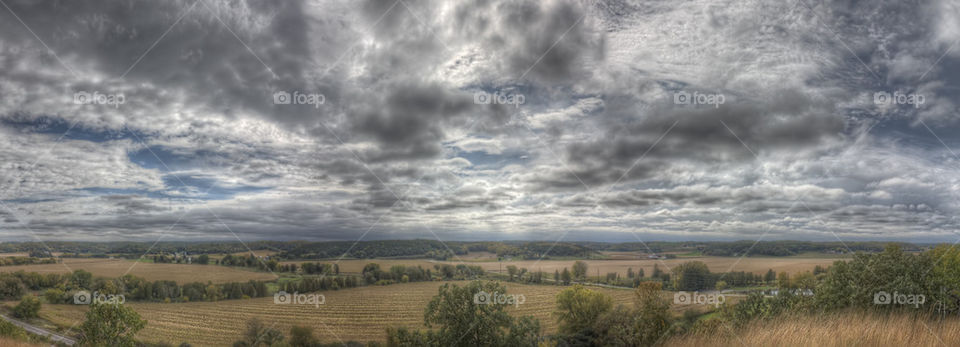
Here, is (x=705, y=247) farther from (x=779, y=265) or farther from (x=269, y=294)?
(x=269, y=294)

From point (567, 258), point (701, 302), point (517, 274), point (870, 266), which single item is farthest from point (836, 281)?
point (567, 258)

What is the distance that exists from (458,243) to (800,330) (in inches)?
2979

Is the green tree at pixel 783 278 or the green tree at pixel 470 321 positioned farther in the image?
the green tree at pixel 783 278

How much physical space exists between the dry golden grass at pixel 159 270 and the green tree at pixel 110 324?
4406 cm

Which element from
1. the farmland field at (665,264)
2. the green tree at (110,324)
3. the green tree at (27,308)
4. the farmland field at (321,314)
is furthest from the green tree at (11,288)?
the farmland field at (665,264)

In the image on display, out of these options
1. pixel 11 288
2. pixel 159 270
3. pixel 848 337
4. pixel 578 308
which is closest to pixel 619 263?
pixel 578 308

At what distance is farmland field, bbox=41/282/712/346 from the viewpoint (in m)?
76.0

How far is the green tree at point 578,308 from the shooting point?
216 ft

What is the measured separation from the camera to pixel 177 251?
98.2m

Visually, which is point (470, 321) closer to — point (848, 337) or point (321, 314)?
point (848, 337)

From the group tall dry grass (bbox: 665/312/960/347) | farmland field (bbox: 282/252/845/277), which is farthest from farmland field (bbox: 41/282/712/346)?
tall dry grass (bbox: 665/312/960/347)

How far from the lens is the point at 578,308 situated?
6731 cm

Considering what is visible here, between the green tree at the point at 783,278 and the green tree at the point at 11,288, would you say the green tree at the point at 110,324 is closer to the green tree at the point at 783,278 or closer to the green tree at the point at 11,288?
the green tree at the point at 11,288

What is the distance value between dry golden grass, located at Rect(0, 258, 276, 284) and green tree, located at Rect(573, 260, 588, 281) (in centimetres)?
6541
